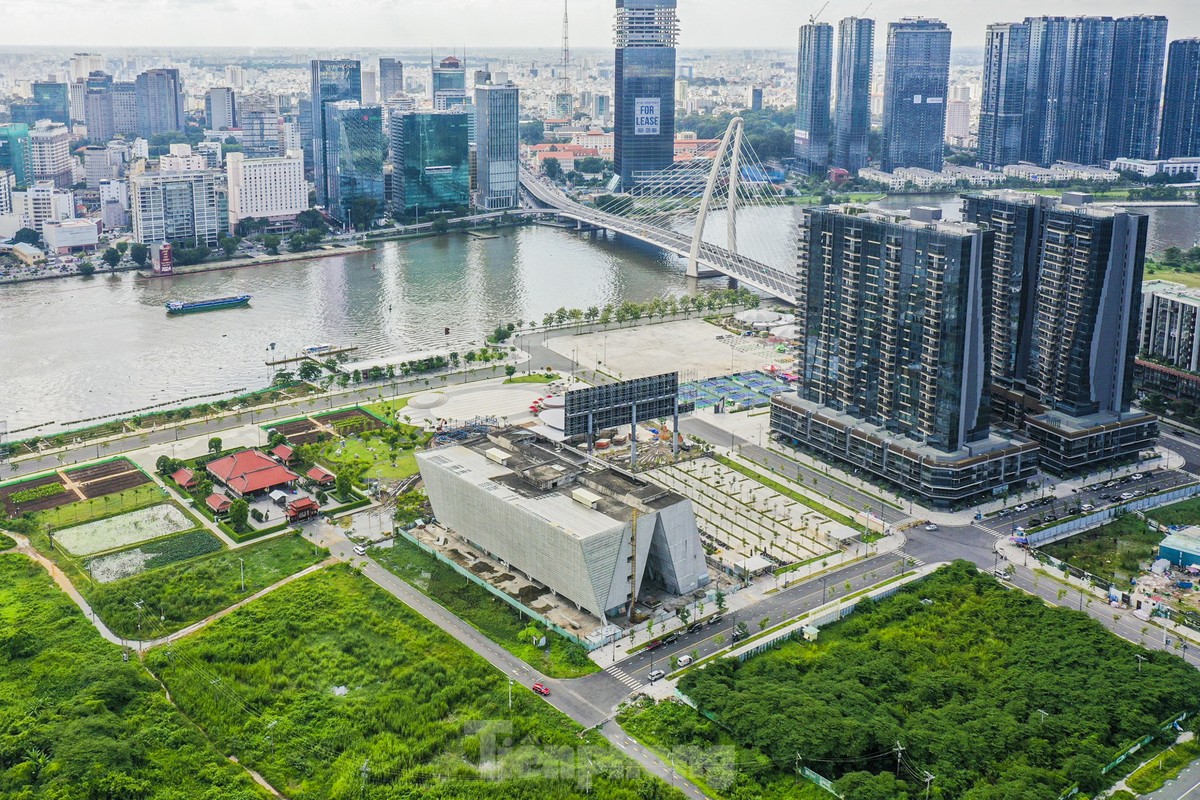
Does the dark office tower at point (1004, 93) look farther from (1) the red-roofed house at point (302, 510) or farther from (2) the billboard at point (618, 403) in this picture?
(1) the red-roofed house at point (302, 510)

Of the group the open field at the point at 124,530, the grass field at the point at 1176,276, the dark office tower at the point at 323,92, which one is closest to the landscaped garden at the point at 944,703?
the open field at the point at 124,530

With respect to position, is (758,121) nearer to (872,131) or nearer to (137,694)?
(872,131)

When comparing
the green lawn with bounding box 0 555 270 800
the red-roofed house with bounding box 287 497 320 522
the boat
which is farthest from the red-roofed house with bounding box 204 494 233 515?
the boat

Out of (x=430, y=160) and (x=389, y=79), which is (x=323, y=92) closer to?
(x=430, y=160)

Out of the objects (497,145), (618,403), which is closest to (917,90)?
(497,145)

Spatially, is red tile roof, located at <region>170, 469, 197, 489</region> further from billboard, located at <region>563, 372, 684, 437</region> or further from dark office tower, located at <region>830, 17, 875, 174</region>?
dark office tower, located at <region>830, 17, 875, 174</region>
